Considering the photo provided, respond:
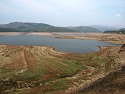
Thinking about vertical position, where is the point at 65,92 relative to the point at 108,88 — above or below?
below

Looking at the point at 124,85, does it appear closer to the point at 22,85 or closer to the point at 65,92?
the point at 65,92

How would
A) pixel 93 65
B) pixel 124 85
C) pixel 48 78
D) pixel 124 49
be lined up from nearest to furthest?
pixel 124 85, pixel 48 78, pixel 93 65, pixel 124 49

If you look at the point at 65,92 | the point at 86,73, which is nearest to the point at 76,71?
the point at 86,73

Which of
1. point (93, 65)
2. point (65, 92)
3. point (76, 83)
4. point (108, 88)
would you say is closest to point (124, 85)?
point (108, 88)

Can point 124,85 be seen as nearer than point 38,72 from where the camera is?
Yes

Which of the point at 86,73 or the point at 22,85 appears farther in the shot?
the point at 86,73

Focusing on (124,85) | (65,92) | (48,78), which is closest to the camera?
(124,85)

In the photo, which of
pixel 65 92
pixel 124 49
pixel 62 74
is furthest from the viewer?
pixel 124 49

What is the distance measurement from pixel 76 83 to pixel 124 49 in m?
46.8

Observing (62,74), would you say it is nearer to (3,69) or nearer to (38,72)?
(38,72)

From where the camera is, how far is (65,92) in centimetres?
4044

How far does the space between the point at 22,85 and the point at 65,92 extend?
12949 mm

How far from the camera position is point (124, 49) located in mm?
86375

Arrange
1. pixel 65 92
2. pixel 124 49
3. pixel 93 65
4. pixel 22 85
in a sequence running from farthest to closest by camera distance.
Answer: pixel 124 49 → pixel 93 65 → pixel 22 85 → pixel 65 92
